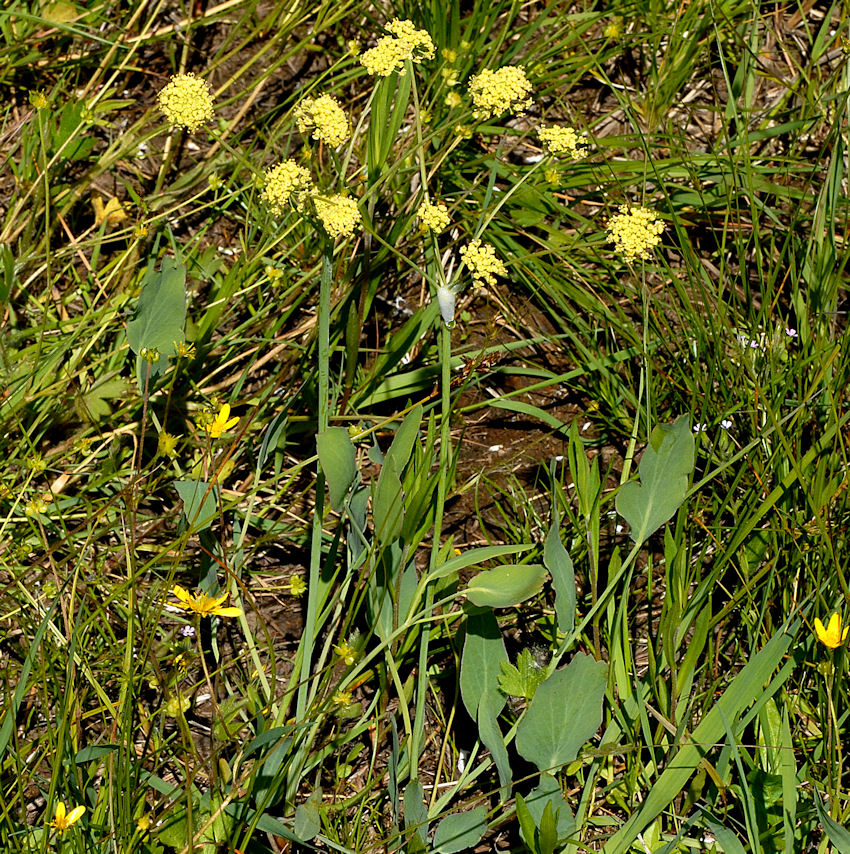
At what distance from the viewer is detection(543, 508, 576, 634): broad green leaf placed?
1.46 metres

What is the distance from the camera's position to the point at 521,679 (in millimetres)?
1488

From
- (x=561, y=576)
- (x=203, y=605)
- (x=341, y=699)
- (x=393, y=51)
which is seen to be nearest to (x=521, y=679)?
(x=561, y=576)

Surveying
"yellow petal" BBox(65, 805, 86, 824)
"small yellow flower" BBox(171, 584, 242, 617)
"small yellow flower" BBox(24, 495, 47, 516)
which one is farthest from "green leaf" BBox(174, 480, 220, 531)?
"yellow petal" BBox(65, 805, 86, 824)

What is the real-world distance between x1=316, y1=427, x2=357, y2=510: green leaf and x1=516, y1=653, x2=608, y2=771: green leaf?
433 millimetres

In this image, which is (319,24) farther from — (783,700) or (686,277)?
(783,700)

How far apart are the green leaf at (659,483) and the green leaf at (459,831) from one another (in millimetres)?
498

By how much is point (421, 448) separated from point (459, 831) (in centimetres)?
60

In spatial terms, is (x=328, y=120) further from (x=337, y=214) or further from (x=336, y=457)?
(x=336, y=457)

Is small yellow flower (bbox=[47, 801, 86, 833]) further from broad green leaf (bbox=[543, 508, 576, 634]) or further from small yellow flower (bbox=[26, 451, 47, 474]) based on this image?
broad green leaf (bbox=[543, 508, 576, 634])

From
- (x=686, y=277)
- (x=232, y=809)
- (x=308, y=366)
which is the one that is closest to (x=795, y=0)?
(x=686, y=277)

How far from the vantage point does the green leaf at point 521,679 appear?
1.48 metres

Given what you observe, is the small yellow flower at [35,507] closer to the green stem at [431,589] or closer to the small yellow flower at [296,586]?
the small yellow flower at [296,586]


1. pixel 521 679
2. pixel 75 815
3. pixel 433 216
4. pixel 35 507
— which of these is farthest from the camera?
pixel 35 507

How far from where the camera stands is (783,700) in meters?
1.61
